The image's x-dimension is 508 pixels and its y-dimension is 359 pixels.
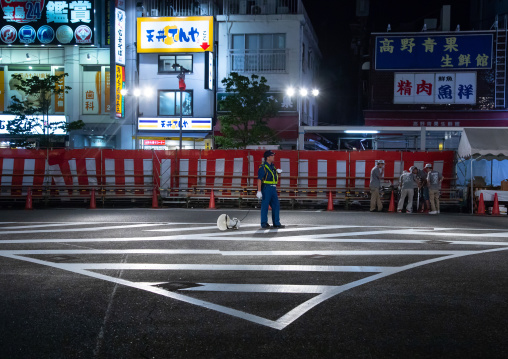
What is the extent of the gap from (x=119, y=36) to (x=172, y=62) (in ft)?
11.7

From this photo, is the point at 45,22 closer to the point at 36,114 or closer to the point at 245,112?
the point at 36,114

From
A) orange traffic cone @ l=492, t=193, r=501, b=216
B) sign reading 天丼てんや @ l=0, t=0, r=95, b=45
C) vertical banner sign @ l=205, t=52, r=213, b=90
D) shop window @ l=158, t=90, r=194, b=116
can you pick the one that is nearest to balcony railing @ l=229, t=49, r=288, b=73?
vertical banner sign @ l=205, t=52, r=213, b=90

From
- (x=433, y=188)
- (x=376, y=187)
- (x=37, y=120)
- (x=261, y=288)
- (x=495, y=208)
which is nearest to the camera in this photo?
(x=261, y=288)

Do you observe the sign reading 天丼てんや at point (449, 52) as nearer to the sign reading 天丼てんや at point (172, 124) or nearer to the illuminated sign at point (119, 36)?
the sign reading 天丼てんや at point (172, 124)

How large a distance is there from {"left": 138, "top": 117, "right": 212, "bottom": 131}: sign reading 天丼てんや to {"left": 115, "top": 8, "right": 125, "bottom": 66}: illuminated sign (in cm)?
376

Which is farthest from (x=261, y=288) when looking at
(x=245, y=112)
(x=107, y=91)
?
(x=107, y=91)

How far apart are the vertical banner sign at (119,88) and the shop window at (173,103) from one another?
2.35 meters

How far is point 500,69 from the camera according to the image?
33500mm

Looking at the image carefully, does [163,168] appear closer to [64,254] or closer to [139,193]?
[139,193]

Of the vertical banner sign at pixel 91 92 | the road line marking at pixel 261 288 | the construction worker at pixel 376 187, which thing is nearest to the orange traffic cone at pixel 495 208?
the construction worker at pixel 376 187

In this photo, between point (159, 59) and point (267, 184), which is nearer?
point (267, 184)

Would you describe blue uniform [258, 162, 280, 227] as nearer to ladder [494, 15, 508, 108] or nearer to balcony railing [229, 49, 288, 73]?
balcony railing [229, 49, 288, 73]

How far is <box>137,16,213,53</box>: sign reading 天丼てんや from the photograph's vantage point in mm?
34188

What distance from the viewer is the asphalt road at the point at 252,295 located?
470 centimetres
